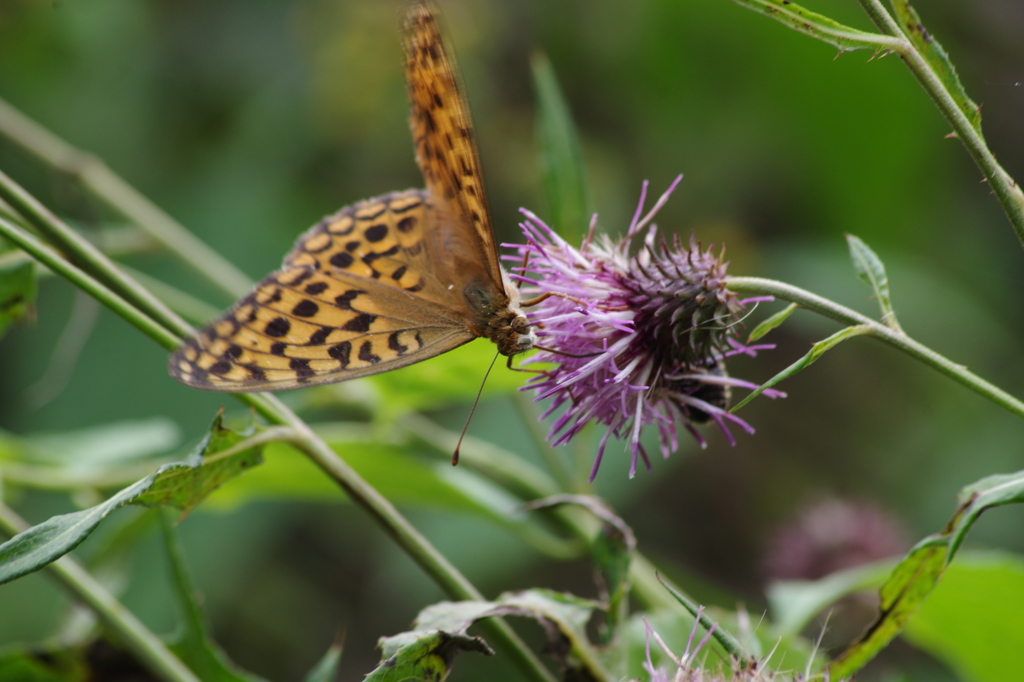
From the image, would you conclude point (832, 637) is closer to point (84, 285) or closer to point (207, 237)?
point (84, 285)

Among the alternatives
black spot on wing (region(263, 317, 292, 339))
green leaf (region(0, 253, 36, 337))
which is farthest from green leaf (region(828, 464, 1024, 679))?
green leaf (region(0, 253, 36, 337))

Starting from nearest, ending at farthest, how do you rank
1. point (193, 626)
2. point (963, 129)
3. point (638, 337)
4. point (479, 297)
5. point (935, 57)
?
point (963, 129) < point (935, 57) < point (638, 337) < point (193, 626) < point (479, 297)

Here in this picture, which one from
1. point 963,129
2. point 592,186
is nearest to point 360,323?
point 963,129

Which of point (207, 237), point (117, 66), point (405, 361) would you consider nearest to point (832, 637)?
point (405, 361)

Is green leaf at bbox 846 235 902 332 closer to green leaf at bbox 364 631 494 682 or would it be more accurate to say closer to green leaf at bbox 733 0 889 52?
green leaf at bbox 733 0 889 52

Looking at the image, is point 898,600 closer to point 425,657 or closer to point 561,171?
point 425,657

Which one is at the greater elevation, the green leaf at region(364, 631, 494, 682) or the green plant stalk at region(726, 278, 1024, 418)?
the green plant stalk at region(726, 278, 1024, 418)

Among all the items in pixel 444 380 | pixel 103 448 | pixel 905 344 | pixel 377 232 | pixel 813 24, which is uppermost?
pixel 813 24
